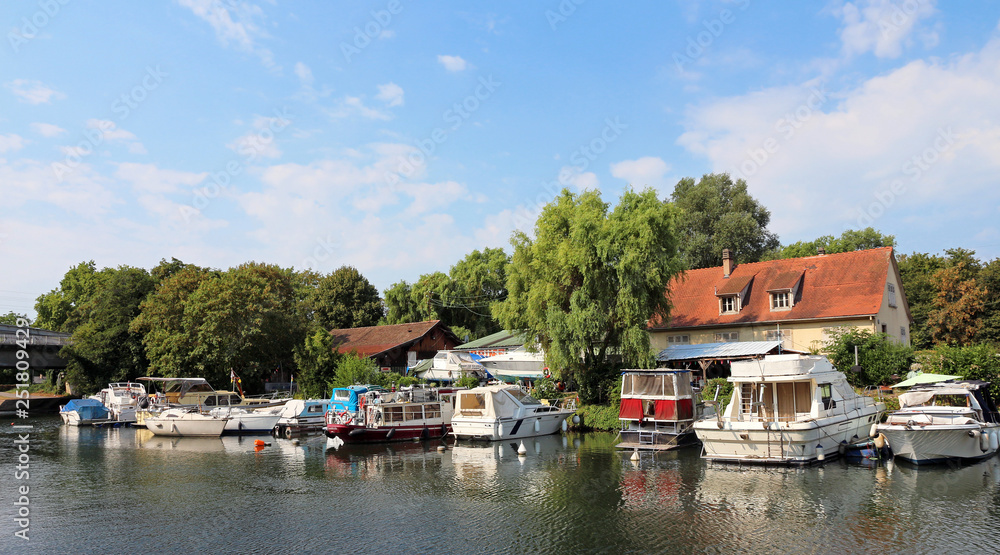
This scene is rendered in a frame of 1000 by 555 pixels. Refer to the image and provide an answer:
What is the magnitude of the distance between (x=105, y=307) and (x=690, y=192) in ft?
191

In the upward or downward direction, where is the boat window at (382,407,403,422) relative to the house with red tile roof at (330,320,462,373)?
downward

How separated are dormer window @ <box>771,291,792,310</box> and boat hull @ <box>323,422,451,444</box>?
74.5 ft

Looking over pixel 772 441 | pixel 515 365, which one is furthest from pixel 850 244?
pixel 772 441

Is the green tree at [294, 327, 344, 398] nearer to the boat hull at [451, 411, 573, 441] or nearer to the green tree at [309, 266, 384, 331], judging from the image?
the boat hull at [451, 411, 573, 441]

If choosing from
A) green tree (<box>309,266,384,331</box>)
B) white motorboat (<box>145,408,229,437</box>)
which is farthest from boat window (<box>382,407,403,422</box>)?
green tree (<box>309,266,384,331</box>)

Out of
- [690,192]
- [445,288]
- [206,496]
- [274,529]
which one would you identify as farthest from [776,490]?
[445,288]

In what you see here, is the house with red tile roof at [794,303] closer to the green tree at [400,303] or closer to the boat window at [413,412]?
the boat window at [413,412]

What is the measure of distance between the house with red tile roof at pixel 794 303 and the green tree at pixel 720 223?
626 inches

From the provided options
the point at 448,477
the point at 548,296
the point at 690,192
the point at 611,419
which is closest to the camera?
the point at 448,477

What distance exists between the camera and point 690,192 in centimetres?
6781

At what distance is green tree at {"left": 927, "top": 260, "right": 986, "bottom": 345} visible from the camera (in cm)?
4891

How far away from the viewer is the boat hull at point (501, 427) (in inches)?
1266

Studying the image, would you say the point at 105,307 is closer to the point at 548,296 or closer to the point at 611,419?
the point at 548,296

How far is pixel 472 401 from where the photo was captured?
33.4 m
